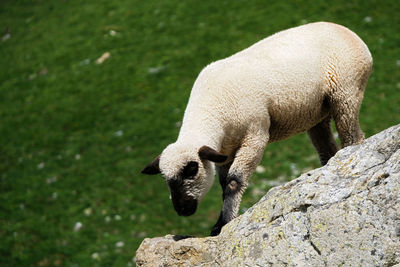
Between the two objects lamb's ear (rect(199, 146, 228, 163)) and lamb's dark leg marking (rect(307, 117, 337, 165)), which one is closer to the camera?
lamb's ear (rect(199, 146, 228, 163))

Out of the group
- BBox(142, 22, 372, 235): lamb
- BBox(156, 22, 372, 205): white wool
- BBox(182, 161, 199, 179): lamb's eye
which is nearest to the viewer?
BBox(182, 161, 199, 179): lamb's eye

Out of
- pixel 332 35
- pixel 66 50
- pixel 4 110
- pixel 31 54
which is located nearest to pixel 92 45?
pixel 66 50

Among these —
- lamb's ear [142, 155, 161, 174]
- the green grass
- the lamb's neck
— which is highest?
the lamb's neck

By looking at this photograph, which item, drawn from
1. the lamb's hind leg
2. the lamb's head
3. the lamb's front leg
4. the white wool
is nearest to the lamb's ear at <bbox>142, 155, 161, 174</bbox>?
the lamb's head

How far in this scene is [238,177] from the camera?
6867 mm

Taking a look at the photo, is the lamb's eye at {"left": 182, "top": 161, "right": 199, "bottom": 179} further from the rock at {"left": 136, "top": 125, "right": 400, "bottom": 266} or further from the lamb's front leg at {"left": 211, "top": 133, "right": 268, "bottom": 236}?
the rock at {"left": 136, "top": 125, "right": 400, "bottom": 266}

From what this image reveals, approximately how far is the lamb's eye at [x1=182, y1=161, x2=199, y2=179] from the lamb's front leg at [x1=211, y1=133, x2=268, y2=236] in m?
0.52

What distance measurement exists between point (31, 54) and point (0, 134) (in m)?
6.13

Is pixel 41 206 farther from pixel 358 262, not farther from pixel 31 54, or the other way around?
pixel 358 262

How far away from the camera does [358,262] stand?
4551mm

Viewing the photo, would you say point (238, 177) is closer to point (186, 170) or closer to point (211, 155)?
point (211, 155)

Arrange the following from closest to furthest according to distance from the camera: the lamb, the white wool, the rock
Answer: the rock < the lamb < the white wool

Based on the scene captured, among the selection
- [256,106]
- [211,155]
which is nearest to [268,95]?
[256,106]

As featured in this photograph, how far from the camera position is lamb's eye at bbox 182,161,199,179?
6.53 m
